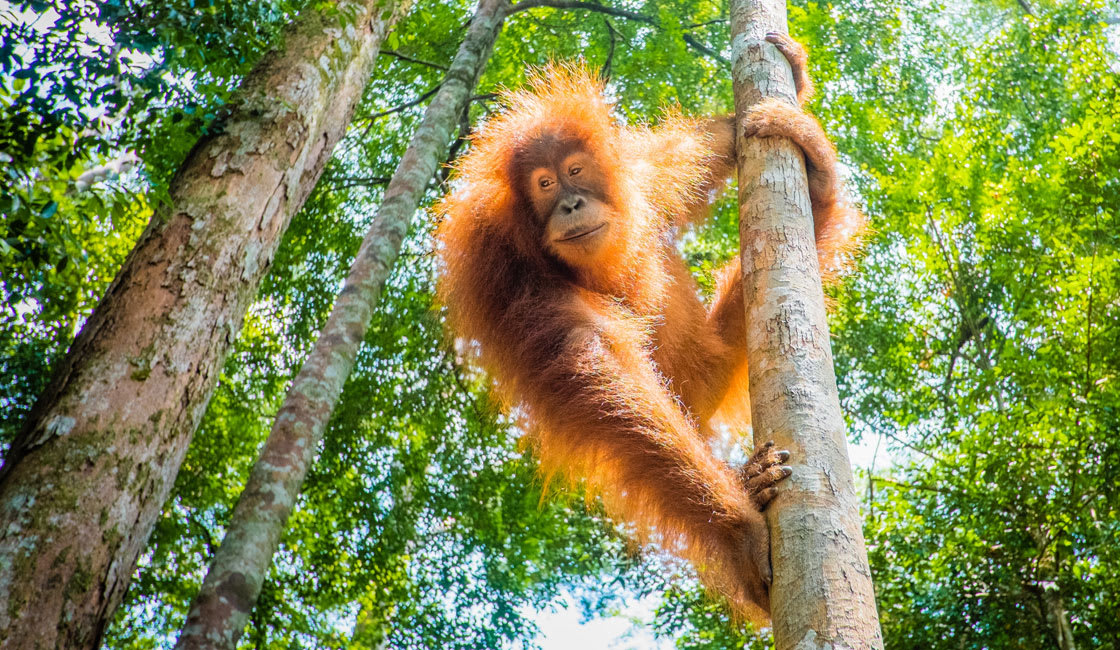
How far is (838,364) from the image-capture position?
23.1 feet

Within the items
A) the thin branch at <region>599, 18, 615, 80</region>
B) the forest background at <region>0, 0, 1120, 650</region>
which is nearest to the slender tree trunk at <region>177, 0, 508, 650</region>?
the forest background at <region>0, 0, 1120, 650</region>

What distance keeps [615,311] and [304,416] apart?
5.26ft

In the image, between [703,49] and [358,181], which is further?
[703,49]

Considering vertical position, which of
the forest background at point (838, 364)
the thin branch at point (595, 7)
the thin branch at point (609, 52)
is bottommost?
the forest background at point (838, 364)

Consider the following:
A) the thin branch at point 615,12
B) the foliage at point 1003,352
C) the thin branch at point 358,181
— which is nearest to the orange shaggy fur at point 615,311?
the foliage at point 1003,352

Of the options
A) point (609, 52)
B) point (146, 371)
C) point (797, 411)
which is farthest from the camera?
point (609, 52)

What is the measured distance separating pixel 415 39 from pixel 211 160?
514 centimetres

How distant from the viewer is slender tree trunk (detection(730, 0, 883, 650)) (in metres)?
1.71

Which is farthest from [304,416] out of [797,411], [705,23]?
[705,23]

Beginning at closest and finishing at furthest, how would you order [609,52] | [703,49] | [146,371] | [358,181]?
1. [146,371]
2. [358,181]
3. [703,49]
4. [609,52]

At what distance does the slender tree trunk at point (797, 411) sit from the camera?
1.71 m

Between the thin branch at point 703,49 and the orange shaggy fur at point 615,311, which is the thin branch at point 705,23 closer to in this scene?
the thin branch at point 703,49

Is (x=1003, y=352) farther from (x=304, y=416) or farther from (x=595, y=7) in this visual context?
(x=304, y=416)

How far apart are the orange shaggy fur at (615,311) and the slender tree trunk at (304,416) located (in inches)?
29.4
